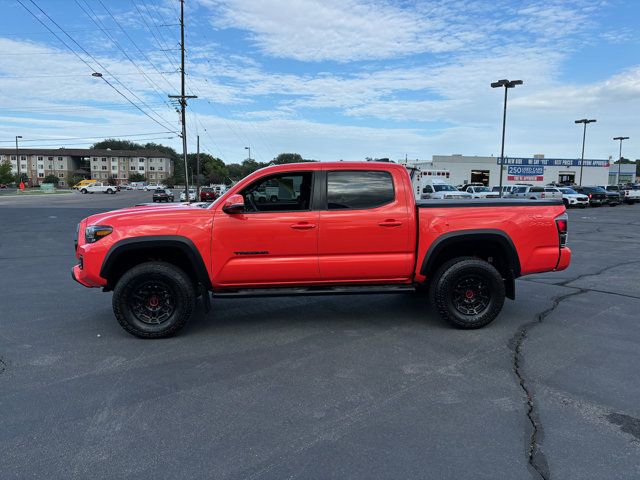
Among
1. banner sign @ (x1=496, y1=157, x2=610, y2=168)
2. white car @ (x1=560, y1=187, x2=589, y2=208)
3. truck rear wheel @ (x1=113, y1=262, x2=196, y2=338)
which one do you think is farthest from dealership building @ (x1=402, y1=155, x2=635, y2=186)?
truck rear wheel @ (x1=113, y1=262, x2=196, y2=338)

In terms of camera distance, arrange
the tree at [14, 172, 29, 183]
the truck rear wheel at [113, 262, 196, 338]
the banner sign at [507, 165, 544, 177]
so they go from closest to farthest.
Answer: the truck rear wheel at [113, 262, 196, 338] → the banner sign at [507, 165, 544, 177] → the tree at [14, 172, 29, 183]

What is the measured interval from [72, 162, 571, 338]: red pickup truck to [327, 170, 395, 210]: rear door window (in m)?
0.01

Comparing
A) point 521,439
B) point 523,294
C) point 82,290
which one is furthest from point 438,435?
A: point 82,290

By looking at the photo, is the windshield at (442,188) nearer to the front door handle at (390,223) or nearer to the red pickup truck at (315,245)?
the red pickup truck at (315,245)

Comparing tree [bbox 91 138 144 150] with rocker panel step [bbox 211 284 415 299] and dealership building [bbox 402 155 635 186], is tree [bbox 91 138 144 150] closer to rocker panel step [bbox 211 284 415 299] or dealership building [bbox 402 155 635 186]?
dealership building [bbox 402 155 635 186]

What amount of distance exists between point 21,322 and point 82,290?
1.72m

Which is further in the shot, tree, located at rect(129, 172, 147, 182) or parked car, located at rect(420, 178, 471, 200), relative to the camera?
tree, located at rect(129, 172, 147, 182)

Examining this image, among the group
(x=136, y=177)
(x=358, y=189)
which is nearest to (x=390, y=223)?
(x=358, y=189)

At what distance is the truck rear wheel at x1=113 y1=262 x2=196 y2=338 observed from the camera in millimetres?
4996

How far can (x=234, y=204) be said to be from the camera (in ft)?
16.0

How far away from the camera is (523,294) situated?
720cm

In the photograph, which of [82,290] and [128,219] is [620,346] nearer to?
[128,219]

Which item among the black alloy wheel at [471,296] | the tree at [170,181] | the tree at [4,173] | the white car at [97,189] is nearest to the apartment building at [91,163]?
the tree at [170,181]

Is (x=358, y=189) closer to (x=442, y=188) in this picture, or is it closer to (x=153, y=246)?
(x=153, y=246)
